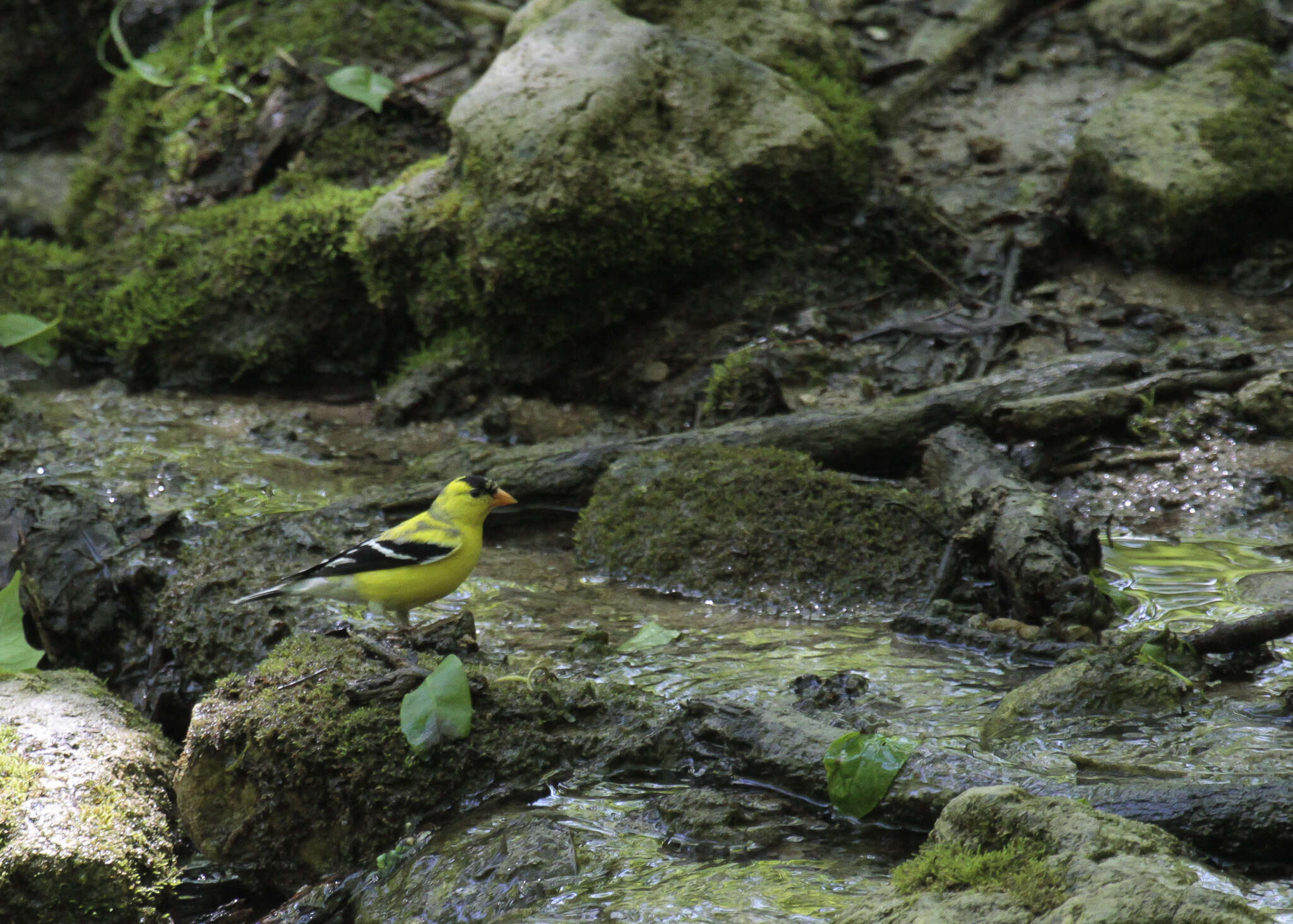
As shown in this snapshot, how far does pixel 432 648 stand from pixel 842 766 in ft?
5.92

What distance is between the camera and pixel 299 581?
16.5 ft

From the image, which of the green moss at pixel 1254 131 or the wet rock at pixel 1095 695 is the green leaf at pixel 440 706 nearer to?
the wet rock at pixel 1095 695

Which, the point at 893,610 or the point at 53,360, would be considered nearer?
the point at 893,610

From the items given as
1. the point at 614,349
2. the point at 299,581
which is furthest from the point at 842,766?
the point at 614,349

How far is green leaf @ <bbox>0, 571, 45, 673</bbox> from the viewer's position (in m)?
4.62

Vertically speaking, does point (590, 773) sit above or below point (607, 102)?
below

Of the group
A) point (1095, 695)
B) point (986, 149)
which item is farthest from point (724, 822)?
point (986, 149)

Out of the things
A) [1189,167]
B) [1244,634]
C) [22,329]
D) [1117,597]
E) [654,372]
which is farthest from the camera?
[22,329]

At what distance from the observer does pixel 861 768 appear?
343 cm

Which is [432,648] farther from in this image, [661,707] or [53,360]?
[53,360]

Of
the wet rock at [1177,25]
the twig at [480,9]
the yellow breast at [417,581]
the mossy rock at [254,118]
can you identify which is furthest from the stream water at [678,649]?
the wet rock at [1177,25]

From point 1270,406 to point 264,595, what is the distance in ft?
17.8

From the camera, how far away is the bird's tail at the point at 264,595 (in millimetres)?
4906

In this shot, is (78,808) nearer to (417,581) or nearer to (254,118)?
(417,581)
